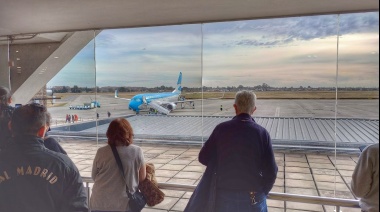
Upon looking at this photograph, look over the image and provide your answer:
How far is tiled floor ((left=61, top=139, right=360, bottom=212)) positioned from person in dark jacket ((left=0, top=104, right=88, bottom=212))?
354 centimetres

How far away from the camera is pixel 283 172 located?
673 cm

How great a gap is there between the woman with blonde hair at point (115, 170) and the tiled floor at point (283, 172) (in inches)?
116

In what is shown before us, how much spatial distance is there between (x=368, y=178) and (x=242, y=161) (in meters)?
0.57

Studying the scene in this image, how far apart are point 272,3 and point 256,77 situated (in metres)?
2.02

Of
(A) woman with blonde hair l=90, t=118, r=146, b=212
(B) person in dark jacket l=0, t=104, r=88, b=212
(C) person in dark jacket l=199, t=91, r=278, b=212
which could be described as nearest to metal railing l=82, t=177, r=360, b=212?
(C) person in dark jacket l=199, t=91, r=278, b=212

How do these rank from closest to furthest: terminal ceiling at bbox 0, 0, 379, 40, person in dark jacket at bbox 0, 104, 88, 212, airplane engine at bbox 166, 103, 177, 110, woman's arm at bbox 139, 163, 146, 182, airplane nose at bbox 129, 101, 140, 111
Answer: person in dark jacket at bbox 0, 104, 88, 212 → woman's arm at bbox 139, 163, 146, 182 → terminal ceiling at bbox 0, 0, 379, 40 → airplane nose at bbox 129, 101, 140, 111 → airplane engine at bbox 166, 103, 177, 110

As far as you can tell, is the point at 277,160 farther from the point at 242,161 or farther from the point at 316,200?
the point at 242,161

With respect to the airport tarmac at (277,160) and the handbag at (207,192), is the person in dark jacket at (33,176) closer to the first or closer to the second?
the handbag at (207,192)

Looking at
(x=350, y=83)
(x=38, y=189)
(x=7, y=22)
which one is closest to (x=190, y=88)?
(x=350, y=83)

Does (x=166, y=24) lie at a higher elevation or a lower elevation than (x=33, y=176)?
higher

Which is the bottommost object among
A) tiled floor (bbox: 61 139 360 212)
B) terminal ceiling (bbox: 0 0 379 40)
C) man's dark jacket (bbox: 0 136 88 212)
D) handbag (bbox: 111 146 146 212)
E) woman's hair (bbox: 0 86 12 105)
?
tiled floor (bbox: 61 139 360 212)

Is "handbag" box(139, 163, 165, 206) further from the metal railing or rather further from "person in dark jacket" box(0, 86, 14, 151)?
"person in dark jacket" box(0, 86, 14, 151)

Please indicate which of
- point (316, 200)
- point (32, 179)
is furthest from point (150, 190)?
point (316, 200)

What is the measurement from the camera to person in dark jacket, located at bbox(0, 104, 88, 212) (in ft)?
3.30
